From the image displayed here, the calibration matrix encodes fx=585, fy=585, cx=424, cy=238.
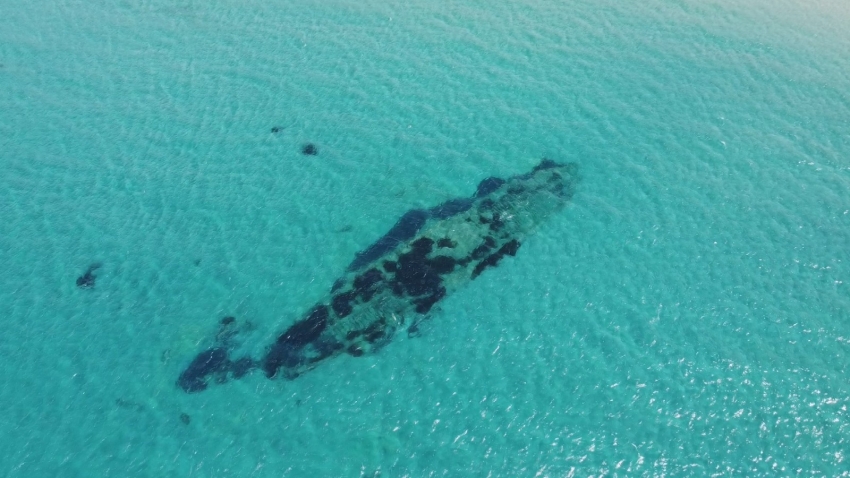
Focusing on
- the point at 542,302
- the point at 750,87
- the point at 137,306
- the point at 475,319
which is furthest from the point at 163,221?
the point at 750,87

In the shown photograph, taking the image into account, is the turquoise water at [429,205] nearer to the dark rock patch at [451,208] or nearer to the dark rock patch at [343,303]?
the dark rock patch at [451,208]

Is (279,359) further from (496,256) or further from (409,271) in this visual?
(496,256)

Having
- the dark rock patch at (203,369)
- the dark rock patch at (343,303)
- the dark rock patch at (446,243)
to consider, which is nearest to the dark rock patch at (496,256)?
the dark rock patch at (446,243)

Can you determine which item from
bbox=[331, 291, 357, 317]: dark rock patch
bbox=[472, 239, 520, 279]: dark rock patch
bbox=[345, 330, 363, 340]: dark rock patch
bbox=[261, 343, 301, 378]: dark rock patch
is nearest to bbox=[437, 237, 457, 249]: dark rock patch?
bbox=[472, 239, 520, 279]: dark rock patch

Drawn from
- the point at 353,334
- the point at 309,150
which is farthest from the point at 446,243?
the point at 309,150

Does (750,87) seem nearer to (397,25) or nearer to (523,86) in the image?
(523,86)

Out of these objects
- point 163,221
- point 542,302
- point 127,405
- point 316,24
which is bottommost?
point 127,405
